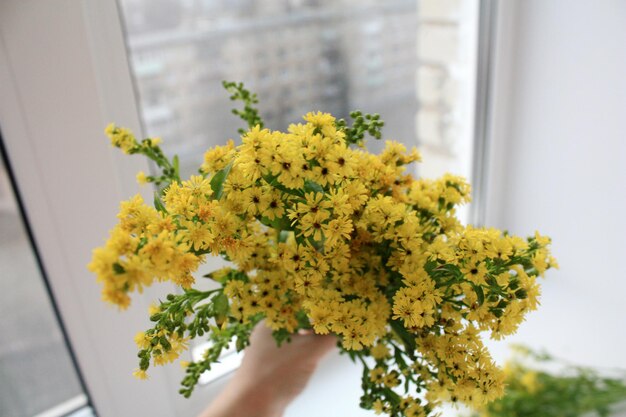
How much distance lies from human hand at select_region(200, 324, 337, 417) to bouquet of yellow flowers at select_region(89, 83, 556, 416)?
0.30ft

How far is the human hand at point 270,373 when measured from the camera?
63 cm

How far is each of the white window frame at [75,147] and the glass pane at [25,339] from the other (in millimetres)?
30

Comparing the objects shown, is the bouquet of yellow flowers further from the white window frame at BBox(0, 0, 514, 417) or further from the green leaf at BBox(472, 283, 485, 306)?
the white window frame at BBox(0, 0, 514, 417)

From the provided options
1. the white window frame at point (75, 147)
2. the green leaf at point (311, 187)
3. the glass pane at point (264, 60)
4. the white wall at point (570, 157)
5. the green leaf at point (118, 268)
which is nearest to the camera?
the green leaf at point (118, 268)

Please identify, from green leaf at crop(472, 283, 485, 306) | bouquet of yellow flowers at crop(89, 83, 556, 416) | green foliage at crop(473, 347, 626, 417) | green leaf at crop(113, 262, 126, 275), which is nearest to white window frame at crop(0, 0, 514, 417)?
bouquet of yellow flowers at crop(89, 83, 556, 416)

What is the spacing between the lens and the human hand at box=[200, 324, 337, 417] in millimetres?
634

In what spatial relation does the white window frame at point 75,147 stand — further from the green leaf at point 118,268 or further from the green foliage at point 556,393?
the green foliage at point 556,393

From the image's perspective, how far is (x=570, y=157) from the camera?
0.94m

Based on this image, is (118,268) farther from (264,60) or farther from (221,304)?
(264,60)

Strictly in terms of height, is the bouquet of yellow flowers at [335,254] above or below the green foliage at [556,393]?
above

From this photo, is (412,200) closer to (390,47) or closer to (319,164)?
(319,164)

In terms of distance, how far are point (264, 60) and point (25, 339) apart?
21.2 inches

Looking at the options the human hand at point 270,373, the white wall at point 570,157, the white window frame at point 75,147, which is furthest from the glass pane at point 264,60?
the human hand at point 270,373

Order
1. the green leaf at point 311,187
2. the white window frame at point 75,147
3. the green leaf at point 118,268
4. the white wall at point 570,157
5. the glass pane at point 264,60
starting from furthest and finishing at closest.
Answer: the white wall at point 570,157 → the glass pane at point 264,60 → the white window frame at point 75,147 → the green leaf at point 311,187 → the green leaf at point 118,268
